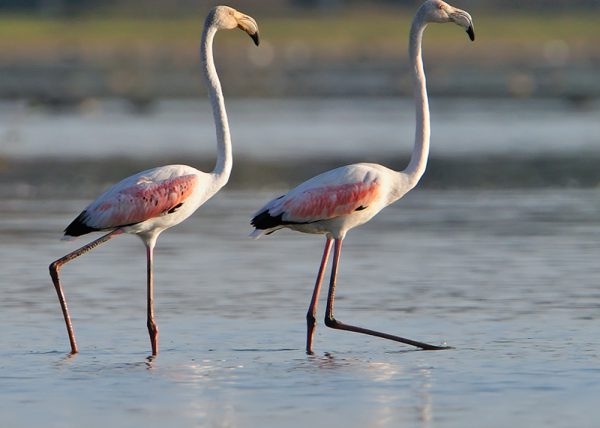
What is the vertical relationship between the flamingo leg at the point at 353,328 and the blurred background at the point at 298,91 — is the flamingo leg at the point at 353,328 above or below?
below

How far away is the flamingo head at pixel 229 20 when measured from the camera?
11810mm

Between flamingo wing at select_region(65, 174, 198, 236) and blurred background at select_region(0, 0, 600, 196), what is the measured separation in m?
12.0

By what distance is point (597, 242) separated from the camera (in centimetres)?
1634

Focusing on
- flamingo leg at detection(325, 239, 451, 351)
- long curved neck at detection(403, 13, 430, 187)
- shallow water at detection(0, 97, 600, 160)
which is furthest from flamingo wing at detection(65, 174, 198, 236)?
shallow water at detection(0, 97, 600, 160)

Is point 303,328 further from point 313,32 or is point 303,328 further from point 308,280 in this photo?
point 313,32

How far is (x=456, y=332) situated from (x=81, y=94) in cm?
4272

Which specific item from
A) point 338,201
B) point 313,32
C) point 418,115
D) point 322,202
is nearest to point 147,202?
point 322,202

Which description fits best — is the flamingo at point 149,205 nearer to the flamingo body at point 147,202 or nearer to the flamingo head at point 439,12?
the flamingo body at point 147,202

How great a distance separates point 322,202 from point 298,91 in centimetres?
4527

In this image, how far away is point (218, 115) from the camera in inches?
459

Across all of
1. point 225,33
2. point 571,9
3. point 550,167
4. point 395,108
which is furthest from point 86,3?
point 550,167

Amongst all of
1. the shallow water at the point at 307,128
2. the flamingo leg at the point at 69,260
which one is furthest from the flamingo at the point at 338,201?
the shallow water at the point at 307,128

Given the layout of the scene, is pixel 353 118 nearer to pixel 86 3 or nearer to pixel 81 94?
pixel 81 94

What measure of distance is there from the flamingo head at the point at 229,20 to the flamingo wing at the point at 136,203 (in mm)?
1158
